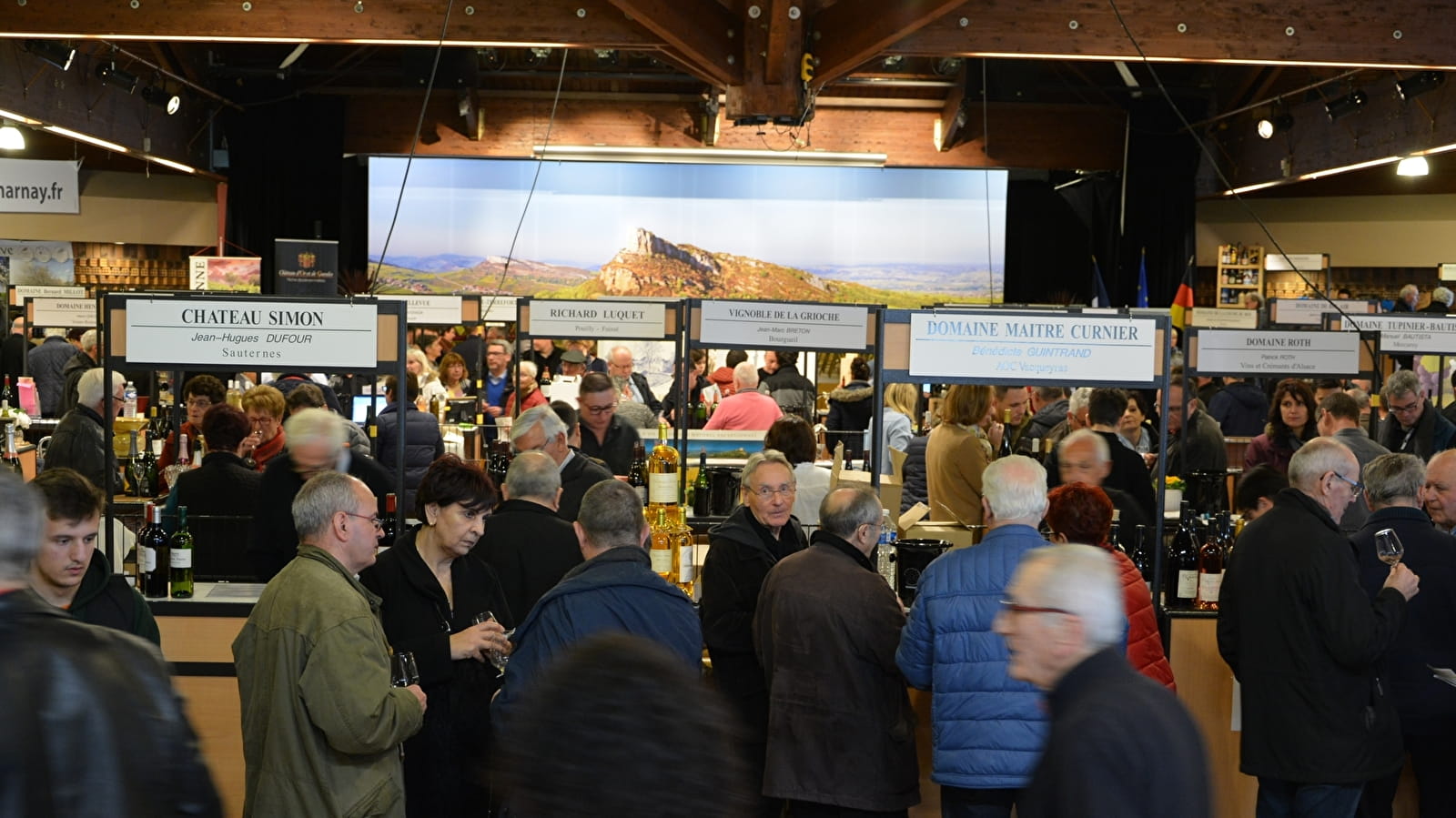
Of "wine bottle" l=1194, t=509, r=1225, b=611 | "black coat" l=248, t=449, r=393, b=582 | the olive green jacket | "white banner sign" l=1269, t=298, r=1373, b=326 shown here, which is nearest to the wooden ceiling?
"white banner sign" l=1269, t=298, r=1373, b=326

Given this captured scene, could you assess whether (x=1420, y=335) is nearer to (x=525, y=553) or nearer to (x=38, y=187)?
(x=525, y=553)

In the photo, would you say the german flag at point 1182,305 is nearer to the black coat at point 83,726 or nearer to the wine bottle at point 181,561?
the wine bottle at point 181,561

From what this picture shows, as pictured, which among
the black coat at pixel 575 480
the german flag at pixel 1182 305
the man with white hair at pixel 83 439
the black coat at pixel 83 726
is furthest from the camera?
the german flag at pixel 1182 305

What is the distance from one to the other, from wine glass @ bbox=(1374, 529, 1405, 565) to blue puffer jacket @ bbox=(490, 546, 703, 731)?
6.73ft

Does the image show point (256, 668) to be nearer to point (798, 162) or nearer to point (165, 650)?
point (165, 650)

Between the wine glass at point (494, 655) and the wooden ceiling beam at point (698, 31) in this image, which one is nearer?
the wine glass at point (494, 655)

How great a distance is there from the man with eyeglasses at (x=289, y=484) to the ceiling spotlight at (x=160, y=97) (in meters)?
9.94

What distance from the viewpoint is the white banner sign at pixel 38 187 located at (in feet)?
37.4

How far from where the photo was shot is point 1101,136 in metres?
16.4

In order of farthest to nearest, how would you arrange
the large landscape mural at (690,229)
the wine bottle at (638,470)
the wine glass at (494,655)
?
the large landscape mural at (690,229), the wine bottle at (638,470), the wine glass at (494,655)

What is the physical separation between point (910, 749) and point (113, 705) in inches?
103

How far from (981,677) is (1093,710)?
144 cm

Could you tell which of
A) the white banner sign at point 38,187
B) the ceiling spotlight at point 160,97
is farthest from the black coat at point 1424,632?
the ceiling spotlight at point 160,97

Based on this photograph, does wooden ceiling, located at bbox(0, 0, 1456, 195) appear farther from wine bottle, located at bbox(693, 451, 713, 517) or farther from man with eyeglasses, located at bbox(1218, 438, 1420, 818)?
man with eyeglasses, located at bbox(1218, 438, 1420, 818)
